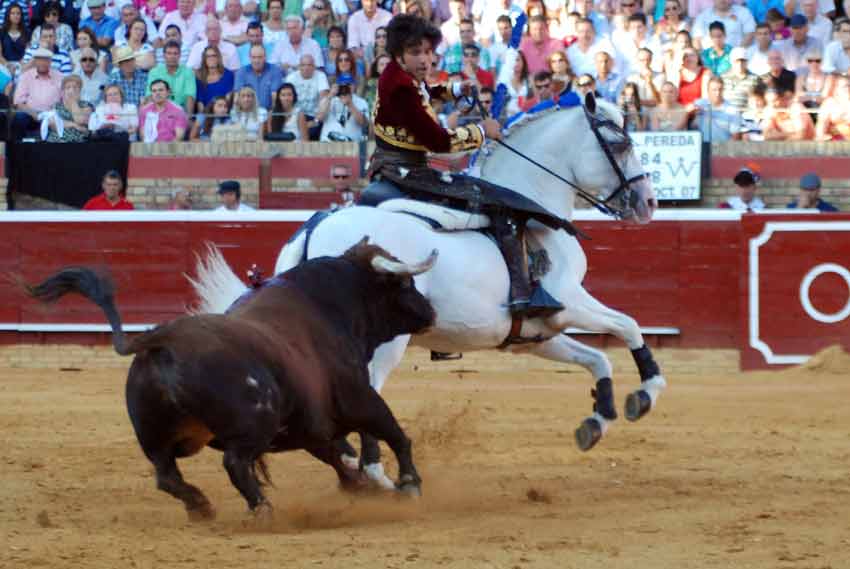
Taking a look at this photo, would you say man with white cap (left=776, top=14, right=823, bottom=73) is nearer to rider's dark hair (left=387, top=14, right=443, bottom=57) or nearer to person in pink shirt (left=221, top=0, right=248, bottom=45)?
person in pink shirt (left=221, top=0, right=248, bottom=45)

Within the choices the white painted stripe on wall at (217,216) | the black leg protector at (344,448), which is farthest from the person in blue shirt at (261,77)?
the black leg protector at (344,448)

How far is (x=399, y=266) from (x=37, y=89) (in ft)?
31.5

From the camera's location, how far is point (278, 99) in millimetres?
14930

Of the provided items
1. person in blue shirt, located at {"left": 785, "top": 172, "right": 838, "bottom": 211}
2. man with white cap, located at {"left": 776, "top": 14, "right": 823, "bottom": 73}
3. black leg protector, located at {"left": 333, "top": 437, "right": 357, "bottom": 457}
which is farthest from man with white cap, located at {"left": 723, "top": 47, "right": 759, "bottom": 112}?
black leg protector, located at {"left": 333, "top": 437, "right": 357, "bottom": 457}

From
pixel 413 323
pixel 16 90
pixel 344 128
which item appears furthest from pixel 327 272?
pixel 16 90

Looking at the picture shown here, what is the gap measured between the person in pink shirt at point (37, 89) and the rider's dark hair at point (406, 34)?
845 cm

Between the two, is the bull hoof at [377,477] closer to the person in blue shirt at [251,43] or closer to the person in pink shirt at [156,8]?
the person in blue shirt at [251,43]

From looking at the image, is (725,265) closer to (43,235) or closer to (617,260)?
(617,260)

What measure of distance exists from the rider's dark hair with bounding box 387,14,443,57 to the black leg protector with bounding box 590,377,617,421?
1.80 m

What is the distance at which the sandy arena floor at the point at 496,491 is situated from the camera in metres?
5.71

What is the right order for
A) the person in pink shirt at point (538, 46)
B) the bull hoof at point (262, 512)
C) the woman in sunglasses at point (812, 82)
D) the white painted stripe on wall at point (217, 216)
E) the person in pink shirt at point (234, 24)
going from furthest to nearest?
the person in pink shirt at point (234, 24), the person in pink shirt at point (538, 46), the woman in sunglasses at point (812, 82), the white painted stripe on wall at point (217, 216), the bull hoof at point (262, 512)

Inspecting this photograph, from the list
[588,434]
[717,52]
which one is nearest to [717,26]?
[717,52]

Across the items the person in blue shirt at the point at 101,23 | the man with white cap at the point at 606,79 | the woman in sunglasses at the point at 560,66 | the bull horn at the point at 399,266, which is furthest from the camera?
the person in blue shirt at the point at 101,23

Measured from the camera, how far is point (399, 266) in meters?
6.67
